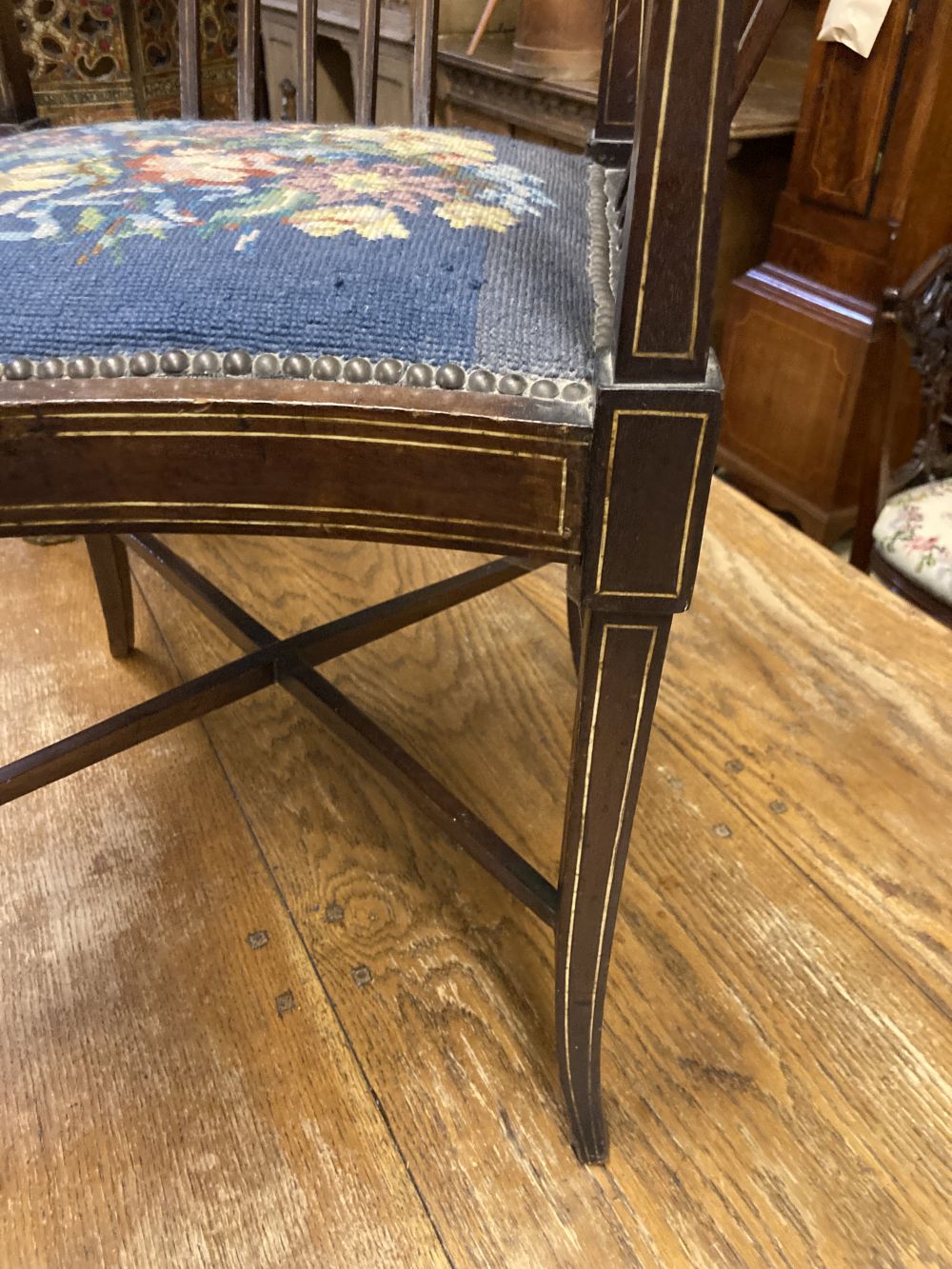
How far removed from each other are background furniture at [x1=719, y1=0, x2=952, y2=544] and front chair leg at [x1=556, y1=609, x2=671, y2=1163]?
85 centimetres

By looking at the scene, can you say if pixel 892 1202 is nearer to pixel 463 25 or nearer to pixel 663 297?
pixel 663 297

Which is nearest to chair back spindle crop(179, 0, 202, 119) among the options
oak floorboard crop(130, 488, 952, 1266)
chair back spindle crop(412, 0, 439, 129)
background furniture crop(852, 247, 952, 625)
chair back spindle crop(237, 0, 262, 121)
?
chair back spindle crop(237, 0, 262, 121)

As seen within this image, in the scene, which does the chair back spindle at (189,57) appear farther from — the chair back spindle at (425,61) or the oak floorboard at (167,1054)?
the oak floorboard at (167,1054)

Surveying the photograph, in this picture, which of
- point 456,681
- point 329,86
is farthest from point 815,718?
point 329,86

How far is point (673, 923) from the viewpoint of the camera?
0.87 metres

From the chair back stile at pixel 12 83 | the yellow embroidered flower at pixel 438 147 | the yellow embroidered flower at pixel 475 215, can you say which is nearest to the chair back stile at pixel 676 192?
the yellow embroidered flower at pixel 475 215

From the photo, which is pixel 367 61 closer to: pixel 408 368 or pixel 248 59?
pixel 248 59

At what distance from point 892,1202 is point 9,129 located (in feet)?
3.24

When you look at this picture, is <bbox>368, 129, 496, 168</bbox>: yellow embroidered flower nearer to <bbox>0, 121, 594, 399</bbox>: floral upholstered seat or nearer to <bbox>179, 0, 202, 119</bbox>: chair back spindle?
<bbox>0, 121, 594, 399</bbox>: floral upholstered seat

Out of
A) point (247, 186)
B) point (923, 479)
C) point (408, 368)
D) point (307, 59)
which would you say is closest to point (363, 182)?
point (247, 186)

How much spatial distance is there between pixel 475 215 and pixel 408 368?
0.13m

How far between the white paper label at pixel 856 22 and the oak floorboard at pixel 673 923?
2.30 feet

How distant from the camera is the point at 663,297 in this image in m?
0.41

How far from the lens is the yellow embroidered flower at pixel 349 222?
50 centimetres
